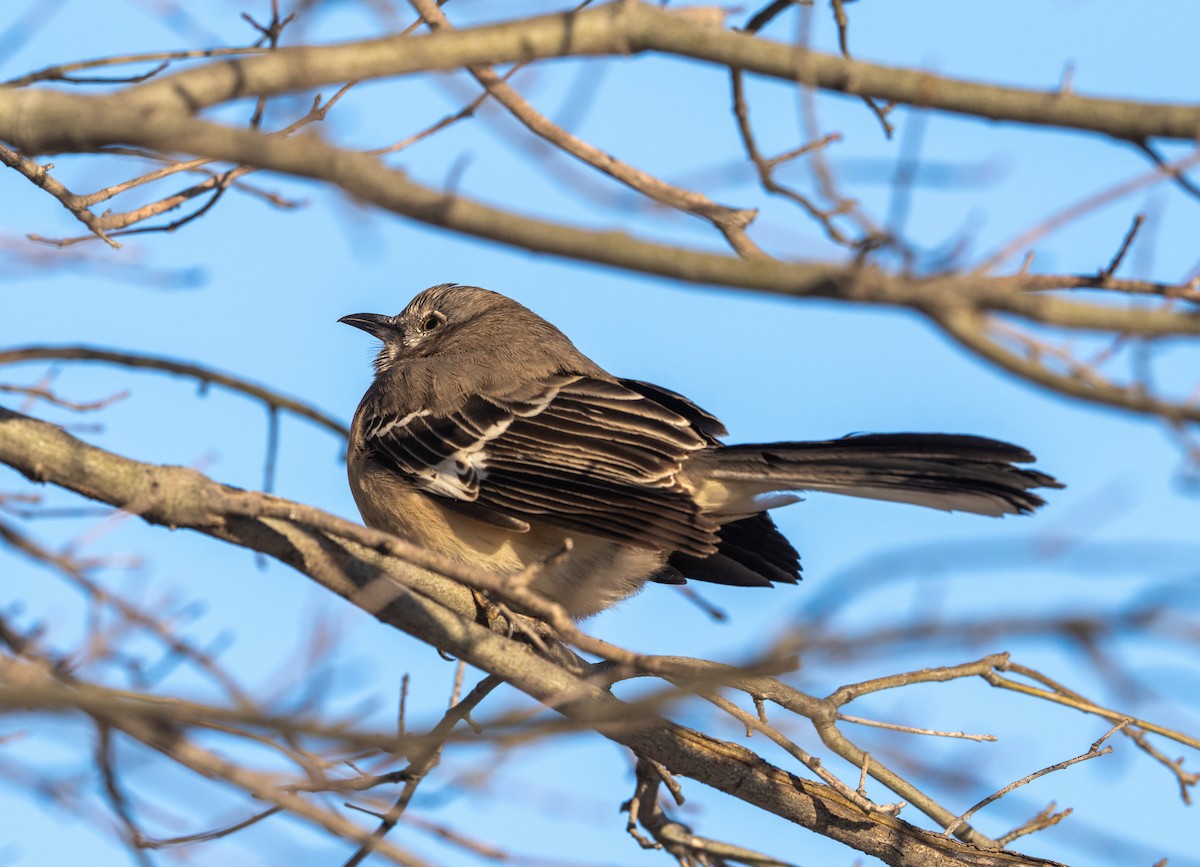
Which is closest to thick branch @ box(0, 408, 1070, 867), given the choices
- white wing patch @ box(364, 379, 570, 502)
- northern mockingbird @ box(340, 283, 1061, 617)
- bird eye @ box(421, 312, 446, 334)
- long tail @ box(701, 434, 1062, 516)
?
northern mockingbird @ box(340, 283, 1061, 617)

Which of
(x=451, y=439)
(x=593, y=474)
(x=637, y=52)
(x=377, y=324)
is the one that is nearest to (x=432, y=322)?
(x=377, y=324)

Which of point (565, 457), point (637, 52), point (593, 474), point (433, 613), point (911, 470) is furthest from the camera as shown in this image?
point (565, 457)

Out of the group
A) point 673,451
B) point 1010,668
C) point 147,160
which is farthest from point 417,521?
point 1010,668

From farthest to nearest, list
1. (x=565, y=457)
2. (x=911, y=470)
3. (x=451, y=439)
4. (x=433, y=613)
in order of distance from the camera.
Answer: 1. (x=451, y=439)
2. (x=565, y=457)
3. (x=911, y=470)
4. (x=433, y=613)

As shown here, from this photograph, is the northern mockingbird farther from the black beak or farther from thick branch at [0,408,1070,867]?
the black beak

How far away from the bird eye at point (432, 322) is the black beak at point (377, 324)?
0.60 ft

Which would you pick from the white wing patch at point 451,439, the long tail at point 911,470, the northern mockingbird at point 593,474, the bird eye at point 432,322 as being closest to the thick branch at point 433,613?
the northern mockingbird at point 593,474

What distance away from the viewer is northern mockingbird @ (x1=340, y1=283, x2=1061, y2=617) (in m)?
4.17

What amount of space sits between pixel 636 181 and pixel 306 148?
60.4 inches

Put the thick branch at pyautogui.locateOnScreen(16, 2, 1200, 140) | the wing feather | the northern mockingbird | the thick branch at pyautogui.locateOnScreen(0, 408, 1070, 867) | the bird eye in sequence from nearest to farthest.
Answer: the thick branch at pyautogui.locateOnScreen(16, 2, 1200, 140) → the thick branch at pyautogui.locateOnScreen(0, 408, 1070, 867) → the northern mockingbird → the wing feather → the bird eye

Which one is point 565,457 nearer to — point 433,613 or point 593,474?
point 593,474

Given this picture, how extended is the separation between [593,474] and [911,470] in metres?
1.25

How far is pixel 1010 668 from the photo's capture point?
3.90 metres

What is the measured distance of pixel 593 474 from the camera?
4.82 metres
